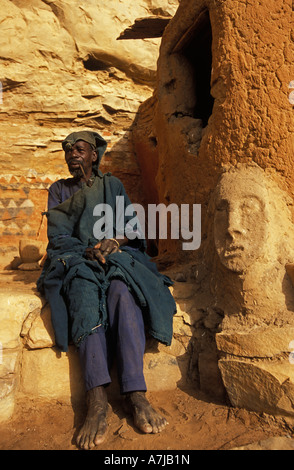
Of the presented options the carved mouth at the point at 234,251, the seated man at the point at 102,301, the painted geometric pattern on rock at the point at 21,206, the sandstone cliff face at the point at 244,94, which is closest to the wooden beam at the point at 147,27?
the sandstone cliff face at the point at 244,94

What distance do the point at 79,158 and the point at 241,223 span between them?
4.59ft

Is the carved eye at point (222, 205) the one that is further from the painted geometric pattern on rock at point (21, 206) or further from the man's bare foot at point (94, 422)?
the painted geometric pattern on rock at point (21, 206)

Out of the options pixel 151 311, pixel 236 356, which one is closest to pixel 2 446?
pixel 151 311

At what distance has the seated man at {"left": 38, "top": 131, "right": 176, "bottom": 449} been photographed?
204 cm

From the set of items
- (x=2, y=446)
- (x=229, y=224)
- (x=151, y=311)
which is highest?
(x=229, y=224)

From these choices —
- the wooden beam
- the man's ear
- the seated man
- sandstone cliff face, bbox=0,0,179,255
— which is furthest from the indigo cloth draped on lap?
the wooden beam

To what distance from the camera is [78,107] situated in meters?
5.92

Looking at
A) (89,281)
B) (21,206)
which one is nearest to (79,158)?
(89,281)

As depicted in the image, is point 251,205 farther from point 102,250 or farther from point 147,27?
point 147,27

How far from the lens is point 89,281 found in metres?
2.31
